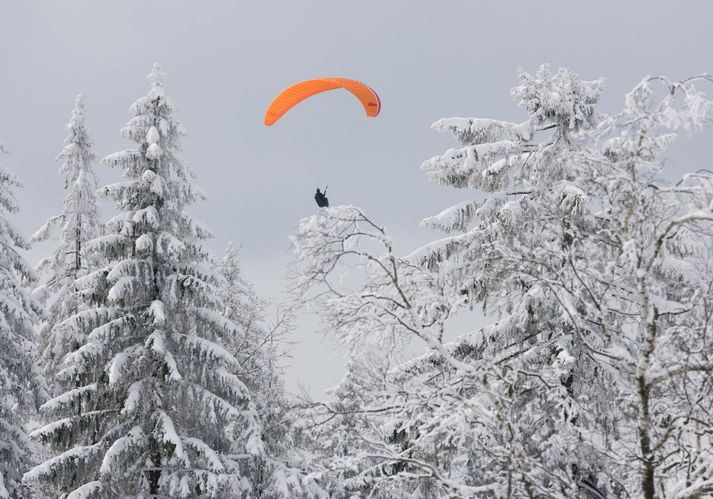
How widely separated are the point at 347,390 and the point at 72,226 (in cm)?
1072

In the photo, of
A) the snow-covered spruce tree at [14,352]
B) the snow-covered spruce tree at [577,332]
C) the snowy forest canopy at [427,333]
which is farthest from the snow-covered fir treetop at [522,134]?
the snow-covered spruce tree at [14,352]

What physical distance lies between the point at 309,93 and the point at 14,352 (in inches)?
420

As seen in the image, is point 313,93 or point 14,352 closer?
point 14,352

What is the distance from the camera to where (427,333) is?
5.86 m

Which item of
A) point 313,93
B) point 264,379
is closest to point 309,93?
point 313,93

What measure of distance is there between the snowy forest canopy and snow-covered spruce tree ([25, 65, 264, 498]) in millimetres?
51

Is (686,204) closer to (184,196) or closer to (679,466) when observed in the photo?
(679,466)

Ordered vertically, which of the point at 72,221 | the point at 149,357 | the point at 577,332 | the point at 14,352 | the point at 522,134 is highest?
the point at 72,221

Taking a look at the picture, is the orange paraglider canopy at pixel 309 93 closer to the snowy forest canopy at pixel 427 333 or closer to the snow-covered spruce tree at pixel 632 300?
the snowy forest canopy at pixel 427 333

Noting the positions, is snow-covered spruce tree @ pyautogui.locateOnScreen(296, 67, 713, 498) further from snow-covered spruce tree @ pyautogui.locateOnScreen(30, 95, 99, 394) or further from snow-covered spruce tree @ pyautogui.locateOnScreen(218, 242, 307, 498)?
snow-covered spruce tree @ pyautogui.locateOnScreen(30, 95, 99, 394)

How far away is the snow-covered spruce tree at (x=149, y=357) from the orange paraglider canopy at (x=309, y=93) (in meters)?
4.72

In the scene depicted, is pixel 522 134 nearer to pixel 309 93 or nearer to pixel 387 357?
pixel 387 357

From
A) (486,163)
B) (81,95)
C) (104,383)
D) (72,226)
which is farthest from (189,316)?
(81,95)

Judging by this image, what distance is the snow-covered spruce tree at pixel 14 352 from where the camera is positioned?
16297mm
